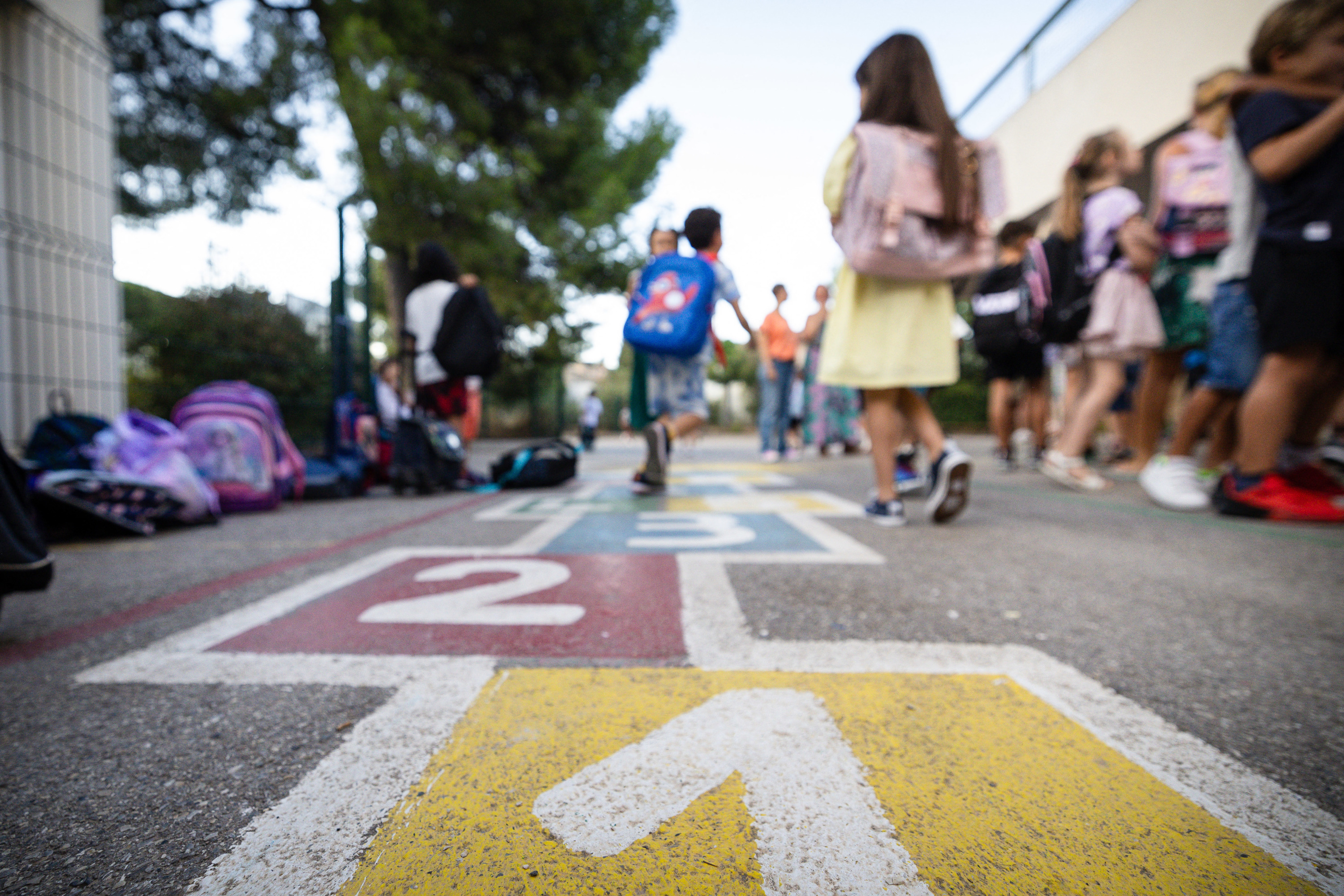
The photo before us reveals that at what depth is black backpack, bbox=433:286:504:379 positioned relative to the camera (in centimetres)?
484

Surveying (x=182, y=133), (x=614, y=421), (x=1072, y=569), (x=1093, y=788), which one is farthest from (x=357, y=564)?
(x=614, y=421)

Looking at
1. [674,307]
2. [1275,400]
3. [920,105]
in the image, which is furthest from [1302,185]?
[674,307]

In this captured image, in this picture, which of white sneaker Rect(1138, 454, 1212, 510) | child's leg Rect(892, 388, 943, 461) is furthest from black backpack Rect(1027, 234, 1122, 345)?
child's leg Rect(892, 388, 943, 461)

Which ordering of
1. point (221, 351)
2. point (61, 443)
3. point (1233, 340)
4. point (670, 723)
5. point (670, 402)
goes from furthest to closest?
point (221, 351)
point (670, 402)
point (1233, 340)
point (61, 443)
point (670, 723)

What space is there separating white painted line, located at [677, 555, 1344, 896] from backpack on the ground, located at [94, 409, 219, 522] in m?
2.83

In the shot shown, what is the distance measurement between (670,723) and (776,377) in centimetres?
722

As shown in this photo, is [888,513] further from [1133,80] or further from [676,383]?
[1133,80]

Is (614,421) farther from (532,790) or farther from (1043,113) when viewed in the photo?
(532,790)

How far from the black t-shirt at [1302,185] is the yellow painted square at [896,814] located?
2.89 metres

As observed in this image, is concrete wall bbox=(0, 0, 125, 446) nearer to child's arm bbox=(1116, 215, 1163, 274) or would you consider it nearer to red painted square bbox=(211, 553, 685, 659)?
red painted square bbox=(211, 553, 685, 659)

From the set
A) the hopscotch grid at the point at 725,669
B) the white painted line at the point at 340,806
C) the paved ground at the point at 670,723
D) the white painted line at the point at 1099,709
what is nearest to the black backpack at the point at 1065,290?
the paved ground at the point at 670,723

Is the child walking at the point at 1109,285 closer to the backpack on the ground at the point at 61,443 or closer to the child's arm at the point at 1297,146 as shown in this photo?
the child's arm at the point at 1297,146

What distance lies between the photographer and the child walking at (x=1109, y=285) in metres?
4.12

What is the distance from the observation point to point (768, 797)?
2.55ft
